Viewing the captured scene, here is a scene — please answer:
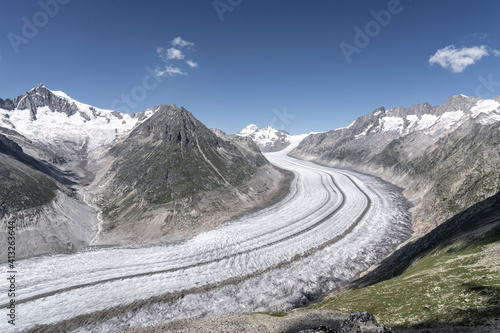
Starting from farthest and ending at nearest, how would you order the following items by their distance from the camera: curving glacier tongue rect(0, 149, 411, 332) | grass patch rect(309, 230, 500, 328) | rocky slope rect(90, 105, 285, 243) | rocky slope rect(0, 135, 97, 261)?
rocky slope rect(90, 105, 285, 243) → rocky slope rect(0, 135, 97, 261) → curving glacier tongue rect(0, 149, 411, 332) → grass patch rect(309, 230, 500, 328)

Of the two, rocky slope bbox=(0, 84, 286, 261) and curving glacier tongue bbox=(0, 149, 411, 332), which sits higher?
rocky slope bbox=(0, 84, 286, 261)

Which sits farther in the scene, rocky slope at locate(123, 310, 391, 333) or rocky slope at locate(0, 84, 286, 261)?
rocky slope at locate(0, 84, 286, 261)

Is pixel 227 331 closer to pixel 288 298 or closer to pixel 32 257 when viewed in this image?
pixel 288 298

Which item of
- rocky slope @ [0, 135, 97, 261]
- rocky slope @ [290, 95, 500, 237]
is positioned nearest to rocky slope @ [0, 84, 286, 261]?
rocky slope @ [0, 135, 97, 261]

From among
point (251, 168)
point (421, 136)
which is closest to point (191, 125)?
point (251, 168)

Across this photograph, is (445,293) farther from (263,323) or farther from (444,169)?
(444,169)

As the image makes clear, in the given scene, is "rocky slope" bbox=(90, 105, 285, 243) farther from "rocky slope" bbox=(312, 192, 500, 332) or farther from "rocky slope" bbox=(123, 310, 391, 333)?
"rocky slope" bbox=(312, 192, 500, 332)

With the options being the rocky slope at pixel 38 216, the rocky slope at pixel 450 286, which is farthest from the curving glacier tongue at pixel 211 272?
the rocky slope at pixel 450 286

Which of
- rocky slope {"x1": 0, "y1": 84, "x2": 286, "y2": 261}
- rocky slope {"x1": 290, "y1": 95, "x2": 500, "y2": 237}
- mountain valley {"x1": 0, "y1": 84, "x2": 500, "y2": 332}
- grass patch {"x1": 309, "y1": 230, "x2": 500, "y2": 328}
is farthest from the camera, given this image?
rocky slope {"x1": 0, "y1": 84, "x2": 286, "y2": 261}

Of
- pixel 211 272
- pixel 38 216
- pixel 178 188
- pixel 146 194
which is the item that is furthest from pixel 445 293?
A: pixel 38 216
